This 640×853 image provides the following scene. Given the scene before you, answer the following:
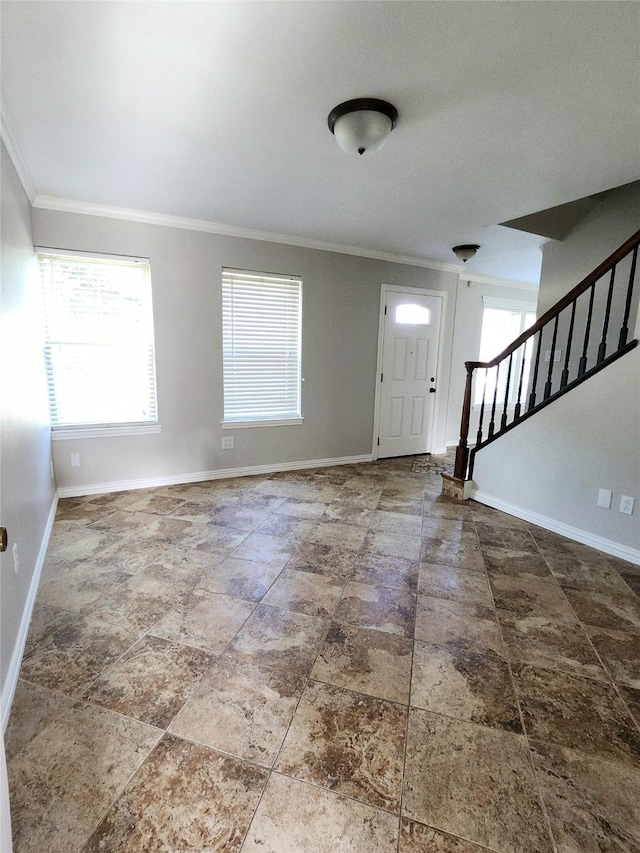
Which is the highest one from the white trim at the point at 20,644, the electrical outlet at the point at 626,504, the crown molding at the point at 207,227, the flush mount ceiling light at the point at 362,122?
the crown molding at the point at 207,227

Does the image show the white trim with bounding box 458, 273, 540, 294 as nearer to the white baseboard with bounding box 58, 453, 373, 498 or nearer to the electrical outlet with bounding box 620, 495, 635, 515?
the white baseboard with bounding box 58, 453, 373, 498

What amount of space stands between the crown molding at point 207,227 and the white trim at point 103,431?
5.81 ft

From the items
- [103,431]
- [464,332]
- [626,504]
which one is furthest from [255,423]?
[464,332]

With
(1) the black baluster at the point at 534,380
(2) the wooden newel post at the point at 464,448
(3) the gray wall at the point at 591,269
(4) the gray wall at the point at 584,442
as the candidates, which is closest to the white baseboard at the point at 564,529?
(4) the gray wall at the point at 584,442

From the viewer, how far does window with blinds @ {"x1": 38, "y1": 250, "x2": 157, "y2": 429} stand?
10.7 feet

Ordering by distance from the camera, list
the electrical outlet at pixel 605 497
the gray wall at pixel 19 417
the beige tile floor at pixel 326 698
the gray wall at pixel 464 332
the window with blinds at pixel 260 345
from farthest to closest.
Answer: the gray wall at pixel 464 332 → the window with blinds at pixel 260 345 → the electrical outlet at pixel 605 497 → the gray wall at pixel 19 417 → the beige tile floor at pixel 326 698

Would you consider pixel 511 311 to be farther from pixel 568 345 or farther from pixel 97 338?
pixel 97 338

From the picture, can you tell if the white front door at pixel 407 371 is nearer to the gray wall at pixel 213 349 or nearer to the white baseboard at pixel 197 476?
the gray wall at pixel 213 349

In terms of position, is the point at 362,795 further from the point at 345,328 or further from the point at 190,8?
the point at 345,328

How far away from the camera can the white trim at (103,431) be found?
3.40 meters

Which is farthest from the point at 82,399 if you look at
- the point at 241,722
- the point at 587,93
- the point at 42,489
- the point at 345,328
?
the point at 587,93

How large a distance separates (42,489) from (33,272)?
160 cm

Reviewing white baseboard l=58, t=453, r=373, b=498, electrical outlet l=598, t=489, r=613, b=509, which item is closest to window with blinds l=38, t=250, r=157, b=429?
white baseboard l=58, t=453, r=373, b=498

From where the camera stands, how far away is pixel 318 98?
1.79m
